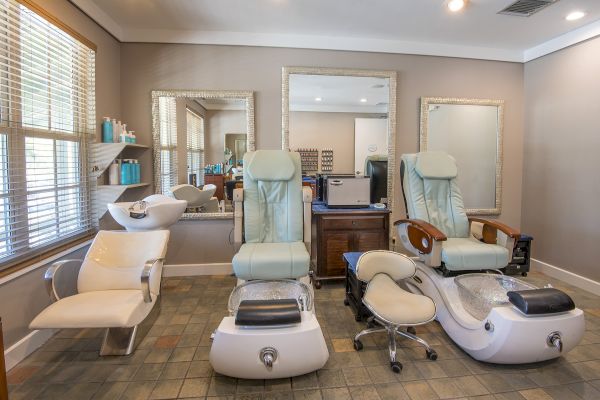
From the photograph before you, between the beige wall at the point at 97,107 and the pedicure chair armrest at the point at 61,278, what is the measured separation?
12 cm

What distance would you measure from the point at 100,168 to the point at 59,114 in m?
0.52

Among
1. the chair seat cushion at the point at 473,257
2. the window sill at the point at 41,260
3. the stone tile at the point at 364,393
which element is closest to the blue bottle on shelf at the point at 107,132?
the window sill at the point at 41,260

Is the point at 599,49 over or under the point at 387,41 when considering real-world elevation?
under

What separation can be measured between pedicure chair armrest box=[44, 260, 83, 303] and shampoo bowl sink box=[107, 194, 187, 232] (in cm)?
39

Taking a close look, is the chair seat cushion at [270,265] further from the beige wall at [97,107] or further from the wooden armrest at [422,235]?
the beige wall at [97,107]

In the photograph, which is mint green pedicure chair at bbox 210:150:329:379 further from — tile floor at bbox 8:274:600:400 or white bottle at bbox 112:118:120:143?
white bottle at bbox 112:118:120:143

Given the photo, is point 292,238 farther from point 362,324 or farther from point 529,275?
point 529,275

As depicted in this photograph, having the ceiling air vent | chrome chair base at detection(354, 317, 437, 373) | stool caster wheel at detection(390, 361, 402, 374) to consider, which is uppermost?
the ceiling air vent

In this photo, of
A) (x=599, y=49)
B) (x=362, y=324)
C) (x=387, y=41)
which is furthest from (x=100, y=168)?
(x=599, y=49)

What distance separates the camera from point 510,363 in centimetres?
193

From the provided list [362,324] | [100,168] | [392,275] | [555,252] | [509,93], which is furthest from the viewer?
[509,93]

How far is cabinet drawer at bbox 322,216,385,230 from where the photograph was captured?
10.3ft

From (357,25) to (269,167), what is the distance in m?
1.62

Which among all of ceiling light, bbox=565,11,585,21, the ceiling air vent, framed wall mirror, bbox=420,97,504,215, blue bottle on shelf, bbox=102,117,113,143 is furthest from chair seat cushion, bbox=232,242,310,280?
ceiling light, bbox=565,11,585,21
